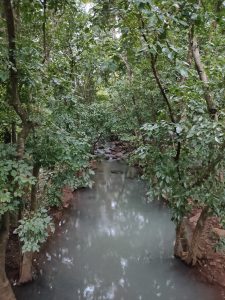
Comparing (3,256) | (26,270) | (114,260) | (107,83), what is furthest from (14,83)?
(114,260)

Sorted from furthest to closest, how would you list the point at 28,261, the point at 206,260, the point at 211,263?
1. the point at 206,260
2. the point at 211,263
3. the point at 28,261

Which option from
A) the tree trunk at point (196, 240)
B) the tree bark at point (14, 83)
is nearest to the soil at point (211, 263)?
the tree trunk at point (196, 240)

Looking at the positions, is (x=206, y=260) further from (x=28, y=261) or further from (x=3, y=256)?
(x=3, y=256)

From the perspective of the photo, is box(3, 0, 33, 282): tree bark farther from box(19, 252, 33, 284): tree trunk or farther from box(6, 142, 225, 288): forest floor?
box(6, 142, 225, 288): forest floor

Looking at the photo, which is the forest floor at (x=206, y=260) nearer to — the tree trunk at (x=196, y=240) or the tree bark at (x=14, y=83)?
the tree trunk at (x=196, y=240)

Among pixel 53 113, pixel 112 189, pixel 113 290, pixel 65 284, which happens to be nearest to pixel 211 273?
pixel 113 290

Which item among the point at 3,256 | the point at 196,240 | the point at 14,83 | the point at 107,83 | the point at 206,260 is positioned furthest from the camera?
the point at 206,260

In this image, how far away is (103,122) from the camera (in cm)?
1452

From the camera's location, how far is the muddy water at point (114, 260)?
6379 mm

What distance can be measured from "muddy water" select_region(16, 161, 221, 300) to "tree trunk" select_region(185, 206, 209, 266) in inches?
10.1

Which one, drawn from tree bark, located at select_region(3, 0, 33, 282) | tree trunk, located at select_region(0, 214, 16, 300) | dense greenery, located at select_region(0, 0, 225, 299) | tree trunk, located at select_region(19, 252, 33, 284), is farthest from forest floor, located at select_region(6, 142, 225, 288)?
tree bark, located at select_region(3, 0, 33, 282)

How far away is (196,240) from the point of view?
6.48m

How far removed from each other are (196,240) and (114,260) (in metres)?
2.21

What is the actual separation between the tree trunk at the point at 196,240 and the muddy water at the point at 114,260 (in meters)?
0.26
